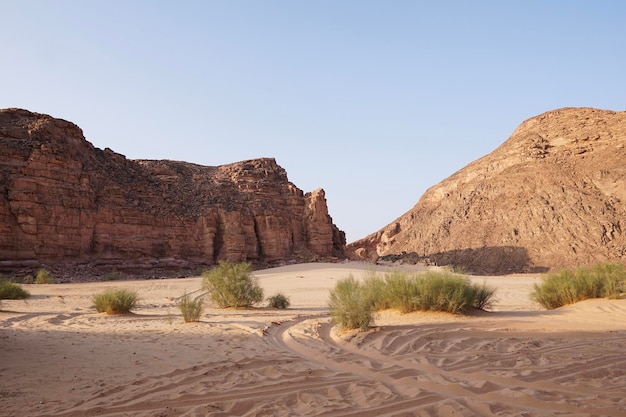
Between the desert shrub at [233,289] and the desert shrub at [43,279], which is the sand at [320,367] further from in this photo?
the desert shrub at [43,279]

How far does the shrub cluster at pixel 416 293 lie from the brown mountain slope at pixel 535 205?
111 feet

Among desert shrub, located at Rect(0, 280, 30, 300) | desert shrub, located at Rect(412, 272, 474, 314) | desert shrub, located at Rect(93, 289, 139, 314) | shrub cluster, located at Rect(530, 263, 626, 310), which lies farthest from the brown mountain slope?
desert shrub, located at Rect(0, 280, 30, 300)

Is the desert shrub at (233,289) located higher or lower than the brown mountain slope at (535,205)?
lower

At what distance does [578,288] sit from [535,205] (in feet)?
126

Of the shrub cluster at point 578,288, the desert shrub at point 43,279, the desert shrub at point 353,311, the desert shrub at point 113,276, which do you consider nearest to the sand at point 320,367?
the desert shrub at point 353,311

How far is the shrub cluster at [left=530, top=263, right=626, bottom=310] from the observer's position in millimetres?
13016

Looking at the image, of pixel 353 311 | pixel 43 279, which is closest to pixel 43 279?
pixel 43 279

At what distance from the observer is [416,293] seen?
1109 cm

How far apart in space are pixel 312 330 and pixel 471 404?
5.29 meters

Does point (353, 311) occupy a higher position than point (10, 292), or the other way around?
point (10, 292)

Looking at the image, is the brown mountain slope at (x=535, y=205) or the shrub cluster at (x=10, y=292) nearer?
the shrub cluster at (x=10, y=292)

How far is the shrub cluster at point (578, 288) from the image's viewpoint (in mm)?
13016

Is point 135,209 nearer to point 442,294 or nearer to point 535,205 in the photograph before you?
point 442,294

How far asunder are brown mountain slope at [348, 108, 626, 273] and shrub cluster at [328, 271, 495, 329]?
1337 inches
